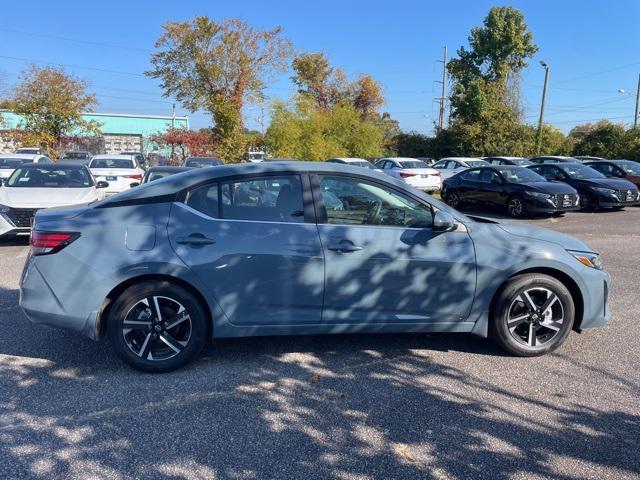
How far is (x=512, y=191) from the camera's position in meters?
14.4

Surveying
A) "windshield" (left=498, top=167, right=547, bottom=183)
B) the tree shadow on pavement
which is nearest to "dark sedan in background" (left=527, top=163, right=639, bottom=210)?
"windshield" (left=498, top=167, right=547, bottom=183)

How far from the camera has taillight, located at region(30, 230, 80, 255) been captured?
152 inches

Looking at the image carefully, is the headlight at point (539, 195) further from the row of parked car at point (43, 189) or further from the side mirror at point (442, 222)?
the side mirror at point (442, 222)

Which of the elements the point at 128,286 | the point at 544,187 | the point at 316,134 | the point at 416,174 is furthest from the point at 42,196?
the point at 316,134

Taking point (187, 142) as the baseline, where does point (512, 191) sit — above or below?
below

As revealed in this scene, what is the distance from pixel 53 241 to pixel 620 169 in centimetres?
1960

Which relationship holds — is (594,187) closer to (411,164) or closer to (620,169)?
(620,169)

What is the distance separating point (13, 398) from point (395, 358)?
111 inches

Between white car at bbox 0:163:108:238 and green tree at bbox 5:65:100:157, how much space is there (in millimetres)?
22717

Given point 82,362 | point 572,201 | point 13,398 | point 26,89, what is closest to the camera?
point 13,398

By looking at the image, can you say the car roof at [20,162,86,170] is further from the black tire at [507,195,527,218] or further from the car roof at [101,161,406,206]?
the black tire at [507,195,527,218]

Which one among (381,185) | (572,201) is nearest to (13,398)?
(381,185)

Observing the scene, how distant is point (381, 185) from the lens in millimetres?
4207

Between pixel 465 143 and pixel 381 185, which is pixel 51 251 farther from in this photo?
pixel 465 143
